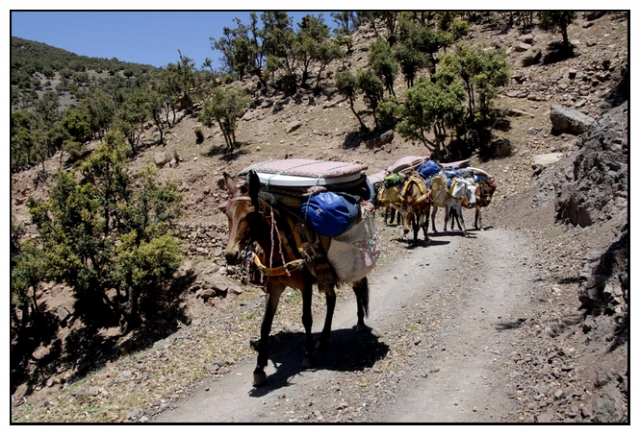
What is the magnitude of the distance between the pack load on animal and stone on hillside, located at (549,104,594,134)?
25385mm

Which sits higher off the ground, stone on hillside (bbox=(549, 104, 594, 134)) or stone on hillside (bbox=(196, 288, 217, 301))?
stone on hillside (bbox=(549, 104, 594, 134))

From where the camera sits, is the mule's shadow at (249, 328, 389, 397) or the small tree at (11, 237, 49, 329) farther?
the small tree at (11, 237, 49, 329)

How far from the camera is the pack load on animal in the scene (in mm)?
6402

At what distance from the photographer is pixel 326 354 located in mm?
7301

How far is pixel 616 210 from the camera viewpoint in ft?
34.8

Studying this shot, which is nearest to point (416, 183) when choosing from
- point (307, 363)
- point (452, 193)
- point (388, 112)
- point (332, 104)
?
point (452, 193)

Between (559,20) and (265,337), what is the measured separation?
131ft

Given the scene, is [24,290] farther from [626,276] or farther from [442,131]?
[442,131]

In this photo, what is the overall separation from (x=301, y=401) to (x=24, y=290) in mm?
20962

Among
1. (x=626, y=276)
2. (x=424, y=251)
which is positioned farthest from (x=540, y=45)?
(x=626, y=276)

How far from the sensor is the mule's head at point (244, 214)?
19.5 ft

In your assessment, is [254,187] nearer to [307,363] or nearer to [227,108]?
[307,363]

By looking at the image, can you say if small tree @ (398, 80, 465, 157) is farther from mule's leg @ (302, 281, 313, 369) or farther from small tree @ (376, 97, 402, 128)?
mule's leg @ (302, 281, 313, 369)

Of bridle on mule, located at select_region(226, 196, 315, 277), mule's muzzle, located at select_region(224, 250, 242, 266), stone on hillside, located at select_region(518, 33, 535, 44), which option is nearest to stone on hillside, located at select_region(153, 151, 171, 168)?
stone on hillside, located at select_region(518, 33, 535, 44)
